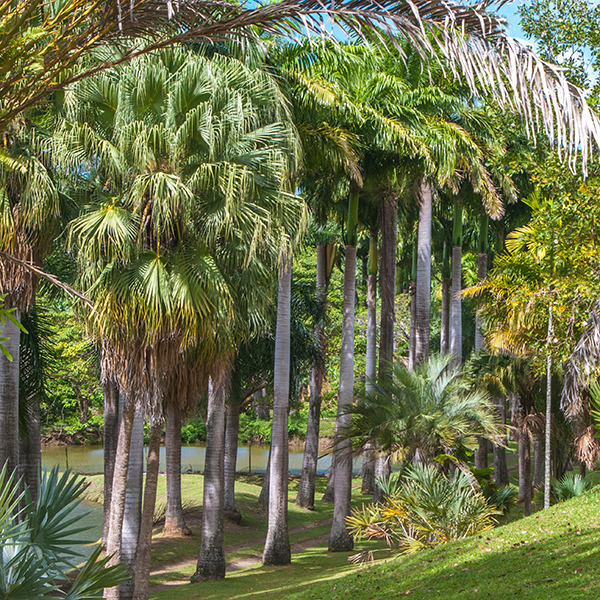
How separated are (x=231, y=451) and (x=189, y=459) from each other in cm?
1975

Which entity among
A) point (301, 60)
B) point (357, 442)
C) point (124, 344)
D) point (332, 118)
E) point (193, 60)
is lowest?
point (357, 442)

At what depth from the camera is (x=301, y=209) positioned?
11094 mm

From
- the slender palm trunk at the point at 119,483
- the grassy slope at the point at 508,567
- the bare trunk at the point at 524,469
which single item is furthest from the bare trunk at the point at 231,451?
the grassy slope at the point at 508,567

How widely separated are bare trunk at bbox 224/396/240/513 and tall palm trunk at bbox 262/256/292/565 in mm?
4226

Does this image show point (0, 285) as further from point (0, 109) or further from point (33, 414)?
point (33, 414)

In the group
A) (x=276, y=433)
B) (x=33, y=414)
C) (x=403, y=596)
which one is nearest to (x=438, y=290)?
(x=276, y=433)

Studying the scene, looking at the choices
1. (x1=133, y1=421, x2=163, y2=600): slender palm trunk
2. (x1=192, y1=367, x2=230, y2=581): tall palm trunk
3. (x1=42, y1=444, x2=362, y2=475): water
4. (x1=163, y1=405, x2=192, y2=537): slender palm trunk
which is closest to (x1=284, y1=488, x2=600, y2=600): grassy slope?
(x1=133, y1=421, x2=163, y2=600): slender palm trunk

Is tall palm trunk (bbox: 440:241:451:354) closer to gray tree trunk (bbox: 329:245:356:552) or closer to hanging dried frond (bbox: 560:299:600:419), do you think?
gray tree trunk (bbox: 329:245:356:552)

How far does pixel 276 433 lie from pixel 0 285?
355 inches

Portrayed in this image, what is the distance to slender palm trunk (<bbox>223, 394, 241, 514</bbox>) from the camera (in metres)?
20.8

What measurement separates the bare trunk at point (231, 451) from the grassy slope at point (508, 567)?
10.1m

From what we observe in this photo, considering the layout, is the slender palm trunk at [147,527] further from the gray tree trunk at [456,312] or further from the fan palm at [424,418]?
the gray tree trunk at [456,312]

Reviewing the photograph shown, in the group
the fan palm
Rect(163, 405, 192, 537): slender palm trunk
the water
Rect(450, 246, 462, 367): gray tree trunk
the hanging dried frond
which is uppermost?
Rect(450, 246, 462, 367): gray tree trunk

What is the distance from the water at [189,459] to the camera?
110ft
